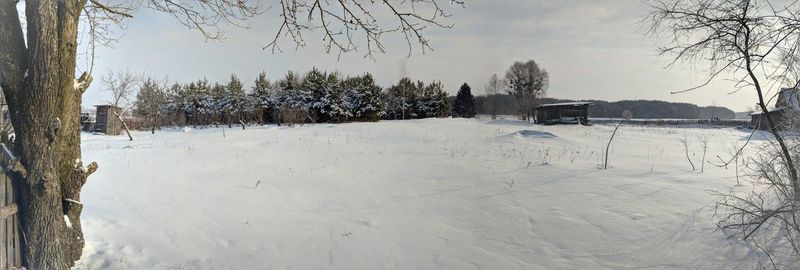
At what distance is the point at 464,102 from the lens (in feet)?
166

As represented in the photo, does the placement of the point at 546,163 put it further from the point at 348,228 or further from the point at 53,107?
the point at 53,107

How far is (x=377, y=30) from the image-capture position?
14.8 feet

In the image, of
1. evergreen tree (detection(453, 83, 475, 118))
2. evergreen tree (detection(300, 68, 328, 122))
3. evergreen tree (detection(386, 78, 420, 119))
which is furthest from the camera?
evergreen tree (detection(453, 83, 475, 118))


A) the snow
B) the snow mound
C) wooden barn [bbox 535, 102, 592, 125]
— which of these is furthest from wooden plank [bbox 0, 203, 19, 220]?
wooden barn [bbox 535, 102, 592, 125]

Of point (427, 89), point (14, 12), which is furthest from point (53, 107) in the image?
point (427, 89)

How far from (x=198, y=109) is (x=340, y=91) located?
12484 millimetres

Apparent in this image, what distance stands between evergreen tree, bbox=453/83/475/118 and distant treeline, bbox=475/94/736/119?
3.53ft

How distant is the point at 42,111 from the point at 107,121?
24651 millimetres

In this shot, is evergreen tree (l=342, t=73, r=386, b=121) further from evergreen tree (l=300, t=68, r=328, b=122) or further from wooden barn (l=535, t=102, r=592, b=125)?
wooden barn (l=535, t=102, r=592, b=125)

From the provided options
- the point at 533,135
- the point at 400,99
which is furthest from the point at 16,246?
the point at 400,99

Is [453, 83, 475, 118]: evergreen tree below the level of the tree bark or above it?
above

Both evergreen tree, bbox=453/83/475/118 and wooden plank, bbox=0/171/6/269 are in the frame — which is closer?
wooden plank, bbox=0/171/6/269

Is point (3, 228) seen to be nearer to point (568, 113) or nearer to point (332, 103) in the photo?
point (332, 103)

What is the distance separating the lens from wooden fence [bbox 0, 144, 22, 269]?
359 cm
